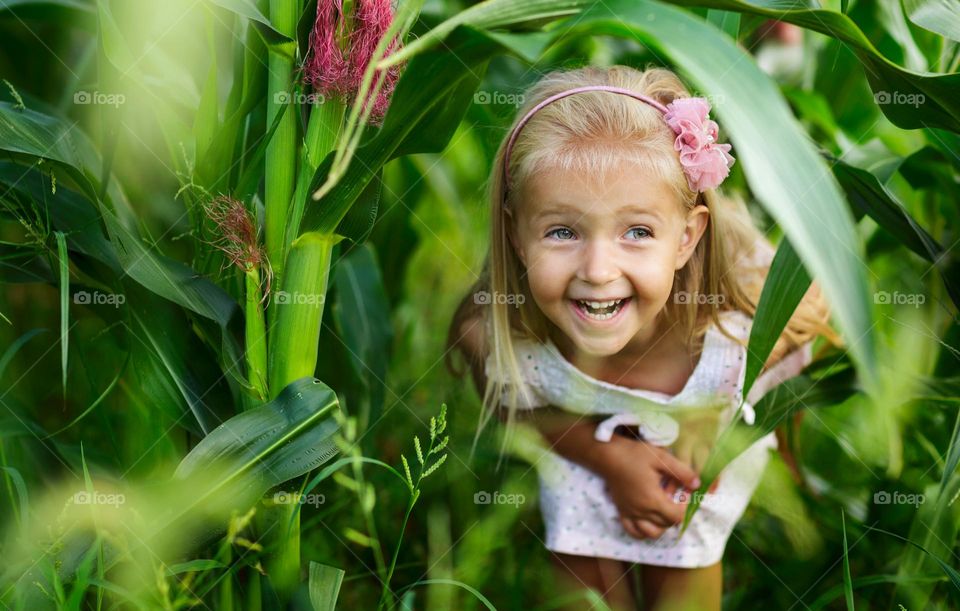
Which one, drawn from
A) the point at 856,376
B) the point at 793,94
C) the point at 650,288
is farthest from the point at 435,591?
the point at 793,94

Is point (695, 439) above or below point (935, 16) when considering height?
below

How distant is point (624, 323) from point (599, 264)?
0.10 meters

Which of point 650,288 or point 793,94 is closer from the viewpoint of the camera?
point 650,288

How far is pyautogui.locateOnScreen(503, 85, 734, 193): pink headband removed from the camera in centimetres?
102

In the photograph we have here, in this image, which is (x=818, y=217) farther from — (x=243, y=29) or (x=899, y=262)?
(x=899, y=262)

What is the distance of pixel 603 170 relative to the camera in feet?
3.32

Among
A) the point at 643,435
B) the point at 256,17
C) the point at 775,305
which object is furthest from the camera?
the point at 643,435

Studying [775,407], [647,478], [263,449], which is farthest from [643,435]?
[263,449]

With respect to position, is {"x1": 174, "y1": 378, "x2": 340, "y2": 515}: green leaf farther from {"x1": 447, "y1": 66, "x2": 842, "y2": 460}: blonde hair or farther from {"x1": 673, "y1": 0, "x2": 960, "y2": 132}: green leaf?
{"x1": 673, "y1": 0, "x2": 960, "y2": 132}: green leaf

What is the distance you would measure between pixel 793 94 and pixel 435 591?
976 millimetres

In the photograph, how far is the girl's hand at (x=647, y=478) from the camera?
1.25m

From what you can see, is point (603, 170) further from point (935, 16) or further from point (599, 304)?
point (935, 16)

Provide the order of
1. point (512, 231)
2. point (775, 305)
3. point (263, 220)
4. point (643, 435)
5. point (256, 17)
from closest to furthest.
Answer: point (256, 17) < point (775, 305) < point (263, 220) < point (512, 231) < point (643, 435)

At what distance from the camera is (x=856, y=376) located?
1.15m
